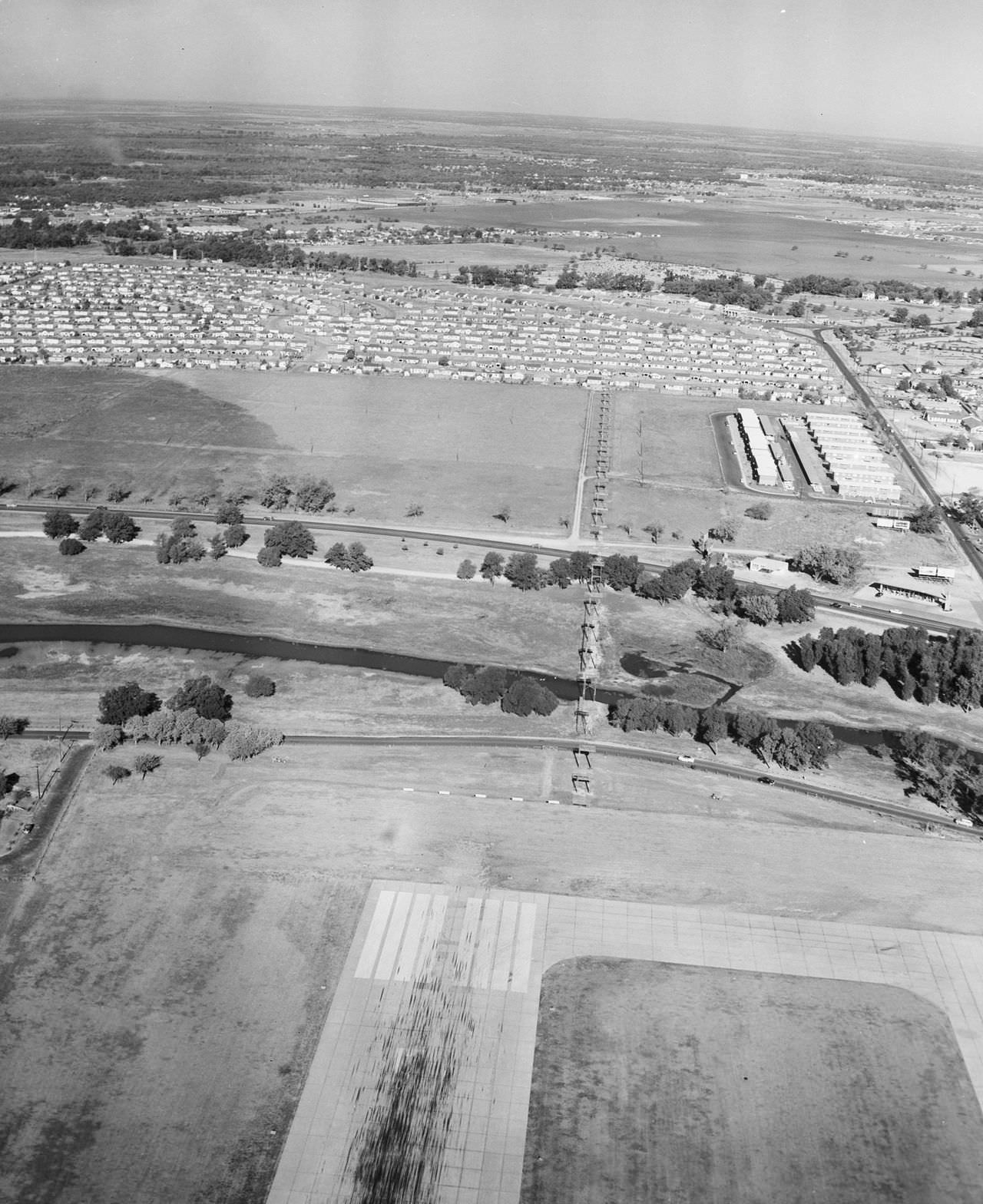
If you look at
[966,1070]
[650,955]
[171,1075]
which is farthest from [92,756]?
[966,1070]

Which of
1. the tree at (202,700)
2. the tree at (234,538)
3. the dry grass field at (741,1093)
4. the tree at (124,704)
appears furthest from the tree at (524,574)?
the dry grass field at (741,1093)

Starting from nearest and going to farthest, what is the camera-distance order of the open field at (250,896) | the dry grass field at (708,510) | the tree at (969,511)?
the open field at (250,896)
the dry grass field at (708,510)
the tree at (969,511)

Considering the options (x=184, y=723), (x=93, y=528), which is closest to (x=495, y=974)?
(x=184, y=723)

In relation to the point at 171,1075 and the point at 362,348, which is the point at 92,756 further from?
the point at 362,348

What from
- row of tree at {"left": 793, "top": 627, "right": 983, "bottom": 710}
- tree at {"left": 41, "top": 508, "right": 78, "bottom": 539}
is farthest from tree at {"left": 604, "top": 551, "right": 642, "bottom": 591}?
tree at {"left": 41, "top": 508, "right": 78, "bottom": 539}

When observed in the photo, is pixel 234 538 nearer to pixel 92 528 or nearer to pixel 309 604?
pixel 309 604

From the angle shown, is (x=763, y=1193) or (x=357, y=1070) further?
(x=357, y=1070)

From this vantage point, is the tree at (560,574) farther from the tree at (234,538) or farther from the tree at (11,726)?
the tree at (11,726)
